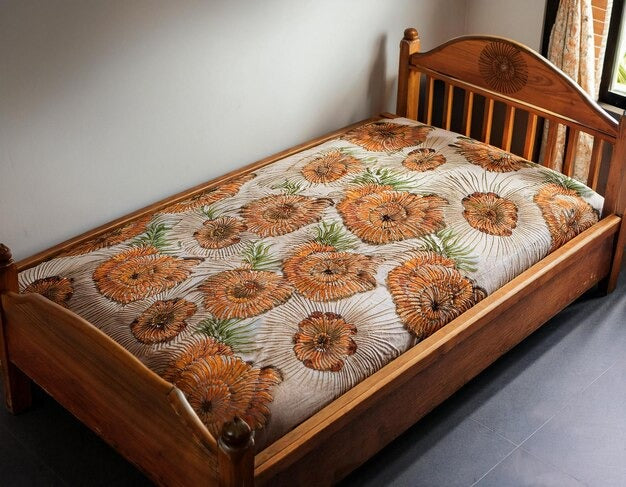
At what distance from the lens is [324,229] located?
277cm

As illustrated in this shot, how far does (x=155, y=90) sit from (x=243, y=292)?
0.80 m

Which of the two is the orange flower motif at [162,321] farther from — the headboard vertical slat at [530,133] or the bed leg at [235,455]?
the headboard vertical slat at [530,133]

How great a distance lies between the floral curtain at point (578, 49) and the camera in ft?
10.7

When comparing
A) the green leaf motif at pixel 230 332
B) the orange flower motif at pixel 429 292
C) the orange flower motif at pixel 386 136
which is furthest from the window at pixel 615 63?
the green leaf motif at pixel 230 332

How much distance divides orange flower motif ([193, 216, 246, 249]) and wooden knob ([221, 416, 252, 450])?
969 mm

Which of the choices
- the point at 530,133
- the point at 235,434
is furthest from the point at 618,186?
the point at 235,434

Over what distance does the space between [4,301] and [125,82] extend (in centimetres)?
78

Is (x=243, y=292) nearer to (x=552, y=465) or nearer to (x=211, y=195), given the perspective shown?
(x=211, y=195)

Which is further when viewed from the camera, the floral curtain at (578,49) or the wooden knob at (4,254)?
the floral curtain at (578,49)

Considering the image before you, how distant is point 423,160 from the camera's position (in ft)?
10.3

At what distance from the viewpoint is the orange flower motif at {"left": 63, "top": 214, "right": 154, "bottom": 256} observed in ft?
8.94

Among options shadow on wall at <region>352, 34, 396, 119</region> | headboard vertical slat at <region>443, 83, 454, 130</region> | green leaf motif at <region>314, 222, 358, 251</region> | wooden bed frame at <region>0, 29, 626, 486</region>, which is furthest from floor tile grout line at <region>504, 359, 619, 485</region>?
shadow on wall at <region>352, 34, 396, 119</region>

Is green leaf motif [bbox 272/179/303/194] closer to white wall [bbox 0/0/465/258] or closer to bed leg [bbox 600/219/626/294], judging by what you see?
white wall [bbox 0/0/465/258]

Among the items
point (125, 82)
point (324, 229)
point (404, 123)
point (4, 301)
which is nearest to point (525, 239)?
point (324, 229)
